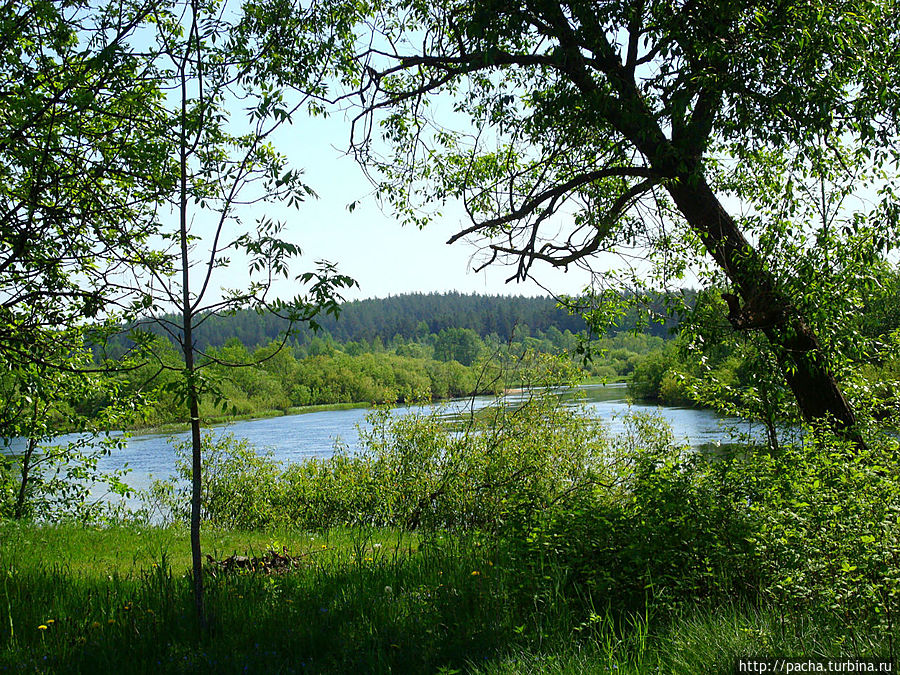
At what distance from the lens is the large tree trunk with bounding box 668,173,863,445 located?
228 inches

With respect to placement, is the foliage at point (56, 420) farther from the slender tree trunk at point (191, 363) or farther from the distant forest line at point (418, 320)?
the distant forest line at point (418, 320)

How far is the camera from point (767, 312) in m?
5.89

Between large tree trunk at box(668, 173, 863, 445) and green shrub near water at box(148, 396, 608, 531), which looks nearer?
large tree trunk at box(668, 173, 863, 445)

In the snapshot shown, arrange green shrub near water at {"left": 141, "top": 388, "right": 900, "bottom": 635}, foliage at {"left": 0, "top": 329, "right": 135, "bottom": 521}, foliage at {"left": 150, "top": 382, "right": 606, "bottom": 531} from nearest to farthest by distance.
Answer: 1. green shrub near water at {"left": 141, "top": 388, "right": 900, "bottom": 635}
2. foliage at {"left": 0, "top": 329, "right": 135, "bottom": 521}
3. foliage at {"left": 150, "top": 382, "right": 606, "bottom": 531}

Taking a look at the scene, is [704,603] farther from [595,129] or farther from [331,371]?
[331,371]

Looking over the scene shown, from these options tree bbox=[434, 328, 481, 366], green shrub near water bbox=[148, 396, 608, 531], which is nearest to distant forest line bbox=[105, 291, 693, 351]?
tree bbox=[434, 328, 481, 366]

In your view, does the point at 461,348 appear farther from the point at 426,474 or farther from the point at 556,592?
the point at 556,592

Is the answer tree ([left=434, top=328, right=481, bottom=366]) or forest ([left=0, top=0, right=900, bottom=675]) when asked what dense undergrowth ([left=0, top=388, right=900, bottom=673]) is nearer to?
forest ([left=0, top=0, right=900, bottom=675])

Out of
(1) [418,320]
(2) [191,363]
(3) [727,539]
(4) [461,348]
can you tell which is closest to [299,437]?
(2) [191,363]

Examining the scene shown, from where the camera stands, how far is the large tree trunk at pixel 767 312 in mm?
5801

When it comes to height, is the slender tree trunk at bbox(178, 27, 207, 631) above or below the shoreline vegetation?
above

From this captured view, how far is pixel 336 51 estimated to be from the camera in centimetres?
641

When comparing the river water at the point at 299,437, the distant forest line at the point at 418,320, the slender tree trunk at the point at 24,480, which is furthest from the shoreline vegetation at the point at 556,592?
the distant forest line at the point at 418,320

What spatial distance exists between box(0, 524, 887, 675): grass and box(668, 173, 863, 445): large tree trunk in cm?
301
